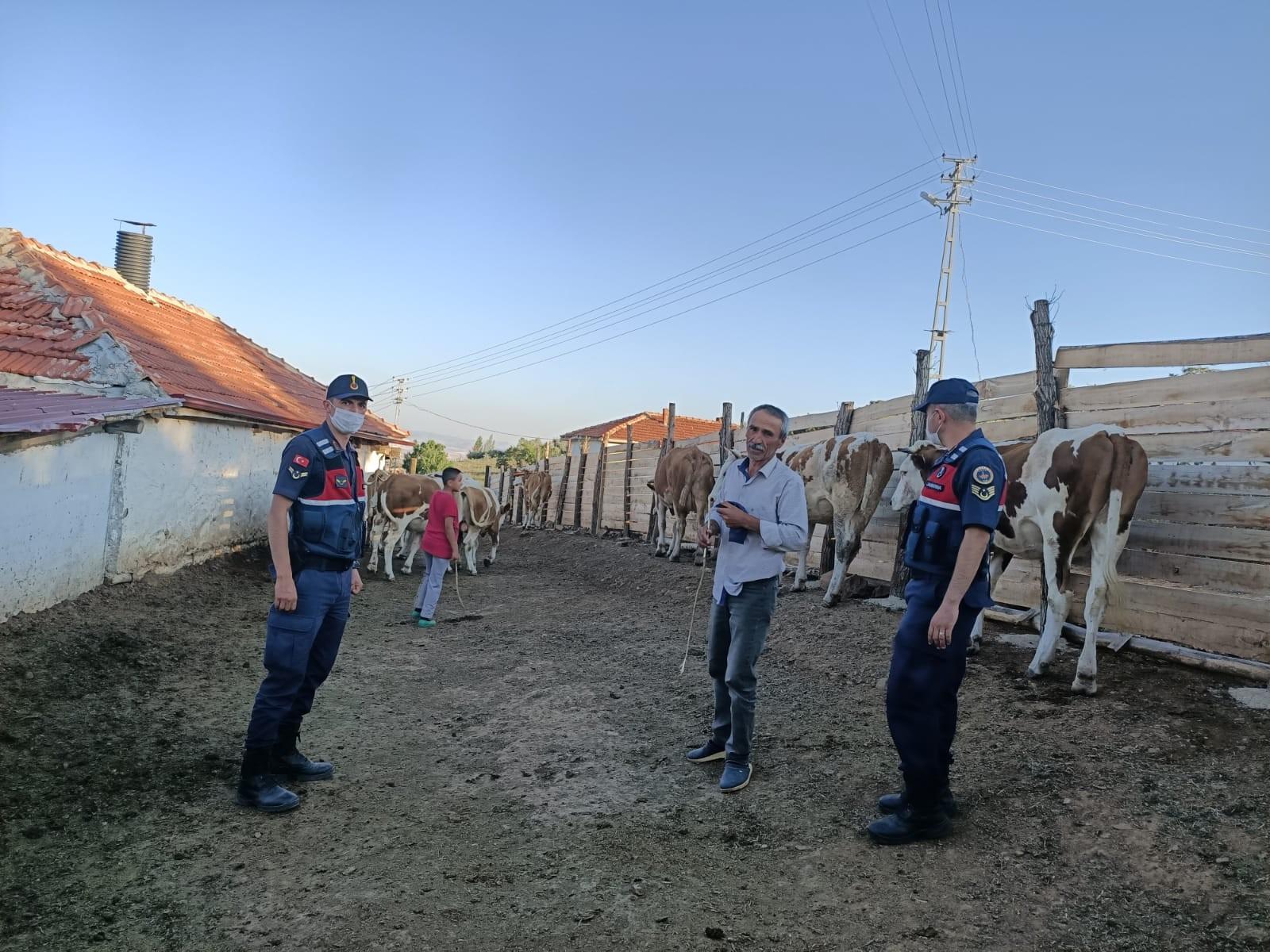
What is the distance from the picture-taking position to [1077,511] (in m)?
5.34

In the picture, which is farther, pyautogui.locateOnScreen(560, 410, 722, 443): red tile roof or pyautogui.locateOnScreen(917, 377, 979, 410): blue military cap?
pyautogui.locateOnScreen(560, 410, 722, 443): red tile roof

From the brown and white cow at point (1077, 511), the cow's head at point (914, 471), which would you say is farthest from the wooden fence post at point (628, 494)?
the brown and white cow at point (1077, 511)

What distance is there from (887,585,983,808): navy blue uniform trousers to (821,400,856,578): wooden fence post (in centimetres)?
549

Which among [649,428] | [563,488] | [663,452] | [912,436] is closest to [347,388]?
[912,436]

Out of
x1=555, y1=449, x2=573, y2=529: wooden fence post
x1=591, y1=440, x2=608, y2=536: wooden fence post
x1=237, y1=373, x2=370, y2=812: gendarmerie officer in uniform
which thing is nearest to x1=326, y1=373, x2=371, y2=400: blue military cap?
x1=237, y1=373, x2=370, y2=812: gendarmerie officer in uniform

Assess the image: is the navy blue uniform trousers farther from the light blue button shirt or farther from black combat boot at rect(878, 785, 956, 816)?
the light blue button shirt

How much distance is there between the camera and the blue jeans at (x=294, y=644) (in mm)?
3992

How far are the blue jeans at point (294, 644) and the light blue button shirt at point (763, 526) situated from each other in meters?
2.10

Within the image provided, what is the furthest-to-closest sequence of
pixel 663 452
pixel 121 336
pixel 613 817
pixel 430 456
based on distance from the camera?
pixel 430 456 → pixel 663 452 → pixel 121 336 → pixel 613 817

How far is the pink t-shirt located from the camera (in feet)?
30.7

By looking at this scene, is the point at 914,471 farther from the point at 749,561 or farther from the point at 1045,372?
the point at 749,561

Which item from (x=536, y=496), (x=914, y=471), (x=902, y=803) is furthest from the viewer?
(x=536, y=496)

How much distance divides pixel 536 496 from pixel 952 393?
2232cm

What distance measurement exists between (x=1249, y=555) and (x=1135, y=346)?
186 cm
